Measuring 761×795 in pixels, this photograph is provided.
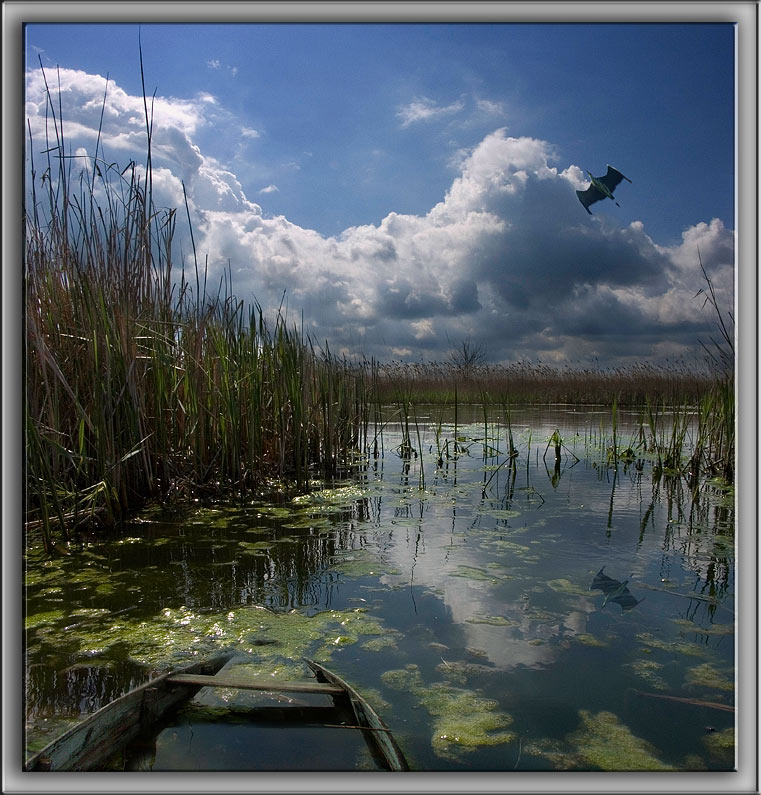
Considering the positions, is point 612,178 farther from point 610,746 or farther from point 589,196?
point 610,746

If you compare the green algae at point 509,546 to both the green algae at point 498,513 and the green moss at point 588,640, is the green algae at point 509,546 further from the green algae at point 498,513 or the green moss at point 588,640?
the green moss at point 588,640

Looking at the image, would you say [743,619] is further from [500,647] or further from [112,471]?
[112,471]

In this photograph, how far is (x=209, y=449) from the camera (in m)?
2.60

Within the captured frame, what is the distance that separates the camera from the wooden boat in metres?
0.77

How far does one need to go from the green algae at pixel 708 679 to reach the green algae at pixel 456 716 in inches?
16.6

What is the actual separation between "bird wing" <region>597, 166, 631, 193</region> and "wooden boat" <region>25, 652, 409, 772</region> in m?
1.25

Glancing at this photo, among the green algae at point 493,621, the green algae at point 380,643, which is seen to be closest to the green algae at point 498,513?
the green algae at point 493,621

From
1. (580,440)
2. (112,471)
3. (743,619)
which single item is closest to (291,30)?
(743,619)

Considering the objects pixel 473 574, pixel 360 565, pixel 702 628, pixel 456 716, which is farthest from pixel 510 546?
pixel 456 716

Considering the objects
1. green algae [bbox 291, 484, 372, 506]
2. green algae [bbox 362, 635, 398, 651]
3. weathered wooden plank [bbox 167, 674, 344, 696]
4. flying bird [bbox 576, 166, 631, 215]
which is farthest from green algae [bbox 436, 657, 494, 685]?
green algae [bbox 291, 484, 372, 506]

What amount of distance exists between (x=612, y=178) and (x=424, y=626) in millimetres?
1181

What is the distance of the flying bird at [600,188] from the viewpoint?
1.34 m

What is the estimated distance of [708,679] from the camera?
110 centimetres

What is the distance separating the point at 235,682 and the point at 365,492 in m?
1.99
